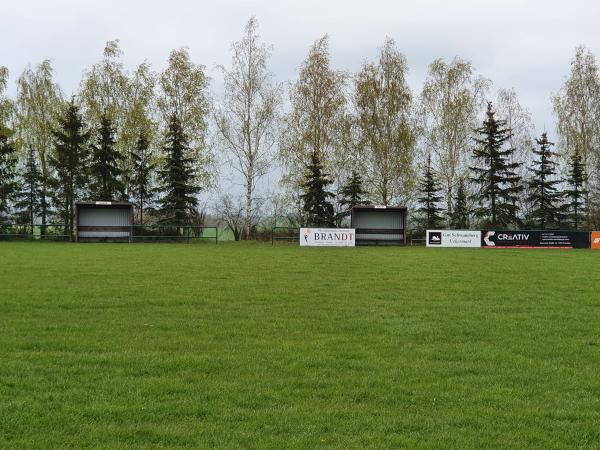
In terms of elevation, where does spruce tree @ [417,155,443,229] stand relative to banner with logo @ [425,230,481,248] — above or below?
above

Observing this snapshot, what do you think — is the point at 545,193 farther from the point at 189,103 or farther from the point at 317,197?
the point at 189,103

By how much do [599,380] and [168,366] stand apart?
16.6ft

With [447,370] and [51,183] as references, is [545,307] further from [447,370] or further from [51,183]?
[51,183]

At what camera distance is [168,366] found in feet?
23.6

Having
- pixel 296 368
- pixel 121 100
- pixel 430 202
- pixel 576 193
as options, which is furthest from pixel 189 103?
pixel 296 368

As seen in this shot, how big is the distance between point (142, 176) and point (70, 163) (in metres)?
5.96

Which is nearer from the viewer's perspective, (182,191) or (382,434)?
(382,434)

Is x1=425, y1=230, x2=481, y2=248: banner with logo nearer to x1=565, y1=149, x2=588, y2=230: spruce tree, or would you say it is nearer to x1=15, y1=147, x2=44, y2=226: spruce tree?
x1=565, y1=149, x2=588, y2=230: spruce tree

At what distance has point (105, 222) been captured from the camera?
45719 mm

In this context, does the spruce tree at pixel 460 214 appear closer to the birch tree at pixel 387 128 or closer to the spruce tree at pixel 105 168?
the birch tree at pixel 387 128

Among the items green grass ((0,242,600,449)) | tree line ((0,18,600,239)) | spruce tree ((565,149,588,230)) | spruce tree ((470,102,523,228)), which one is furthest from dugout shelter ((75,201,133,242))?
spruce tree ((565,149,588,230))

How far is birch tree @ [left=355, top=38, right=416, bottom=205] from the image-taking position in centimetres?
5247

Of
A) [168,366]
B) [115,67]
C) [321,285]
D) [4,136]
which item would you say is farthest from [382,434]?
[115,67]

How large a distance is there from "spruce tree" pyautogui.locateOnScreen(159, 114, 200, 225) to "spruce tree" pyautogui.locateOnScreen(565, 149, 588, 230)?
33.0 m
